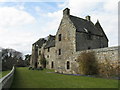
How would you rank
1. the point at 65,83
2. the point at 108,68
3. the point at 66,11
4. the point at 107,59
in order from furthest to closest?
the point at 66,11, the point at 107,59, the point at 108,68, the point at 65,83

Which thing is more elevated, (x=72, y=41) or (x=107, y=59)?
(x=72, y=41)

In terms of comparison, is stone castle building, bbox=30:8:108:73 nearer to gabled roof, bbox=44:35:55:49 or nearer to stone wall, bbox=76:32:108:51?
stone wall, bbox=76:32:108:51

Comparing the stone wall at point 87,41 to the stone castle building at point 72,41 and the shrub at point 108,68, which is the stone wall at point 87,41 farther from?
the shrub at point 108,68

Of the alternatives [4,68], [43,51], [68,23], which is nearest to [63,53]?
[68,23]

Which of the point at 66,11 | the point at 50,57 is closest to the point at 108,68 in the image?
the point at 66,11

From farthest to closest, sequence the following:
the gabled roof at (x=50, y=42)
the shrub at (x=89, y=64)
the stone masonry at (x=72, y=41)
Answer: the gabled roof at (x=50, y=42) → the stone masonry at (x=72, y=41) → the shrub at (x=89, y=64)

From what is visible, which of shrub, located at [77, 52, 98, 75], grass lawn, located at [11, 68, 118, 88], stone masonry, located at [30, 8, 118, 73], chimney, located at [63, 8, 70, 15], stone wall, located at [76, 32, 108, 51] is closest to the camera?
grass lawn, located at [11, 68, 118, 88]

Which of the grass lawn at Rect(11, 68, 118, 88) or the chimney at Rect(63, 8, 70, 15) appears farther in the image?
the chimney at Rect(63, 8, 70, 15)

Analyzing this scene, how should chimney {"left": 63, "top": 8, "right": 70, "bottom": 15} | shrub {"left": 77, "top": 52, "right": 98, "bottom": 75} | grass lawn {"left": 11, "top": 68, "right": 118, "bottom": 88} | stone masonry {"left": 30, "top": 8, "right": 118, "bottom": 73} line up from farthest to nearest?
chimney {"left": 63, "top": 8, "right": 70, "bottom": 15}
stone masonry {"left": 30, "top": 8, "right": 118, "bottom": 73}
shrub {"left": 77, "top": 52, "right": 98, "bottom": 75}
grass lawn {"left": 11, "top": 68, "right": 118, "bottom": 88}

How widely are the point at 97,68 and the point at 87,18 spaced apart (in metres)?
14.9

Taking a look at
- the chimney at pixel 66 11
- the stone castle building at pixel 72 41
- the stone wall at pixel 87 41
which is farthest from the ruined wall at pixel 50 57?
the stone wall at pixel 87 41

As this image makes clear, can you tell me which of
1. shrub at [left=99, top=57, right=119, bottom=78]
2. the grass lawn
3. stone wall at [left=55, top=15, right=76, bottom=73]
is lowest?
the grass lawn

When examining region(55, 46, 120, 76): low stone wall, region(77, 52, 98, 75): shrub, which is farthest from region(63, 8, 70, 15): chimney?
region(55, 46, 120, 76): low stone wall

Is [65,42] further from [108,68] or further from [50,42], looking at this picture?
[50,42]
